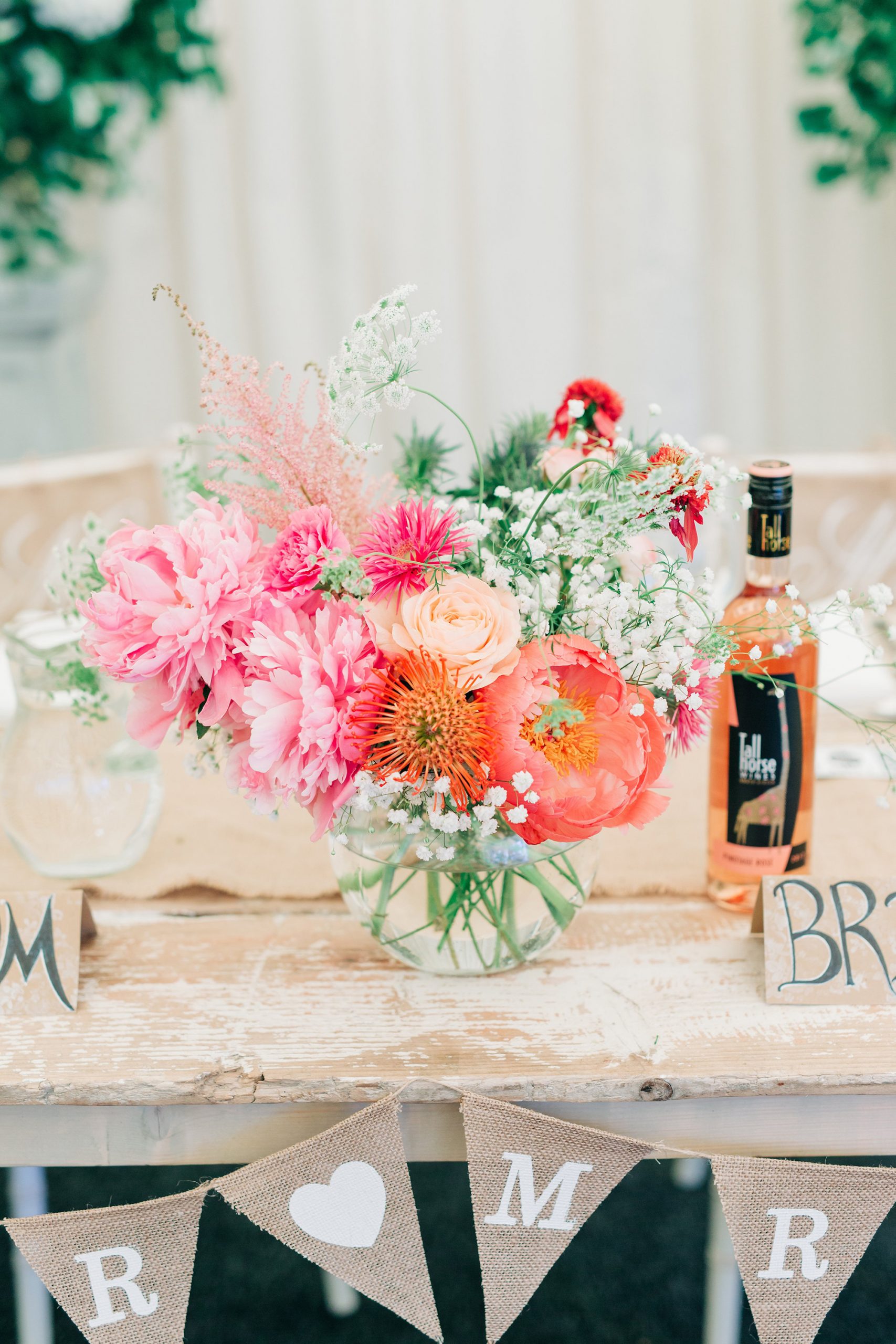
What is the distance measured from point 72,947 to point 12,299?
2545 millimetres

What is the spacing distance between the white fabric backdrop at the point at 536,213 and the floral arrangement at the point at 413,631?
235 cm

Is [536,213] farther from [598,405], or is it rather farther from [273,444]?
[273,444]

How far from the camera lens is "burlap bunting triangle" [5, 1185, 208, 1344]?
0.61 metres

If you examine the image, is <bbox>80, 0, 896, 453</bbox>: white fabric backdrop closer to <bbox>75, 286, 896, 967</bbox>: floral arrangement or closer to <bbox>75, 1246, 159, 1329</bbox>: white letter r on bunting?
<bbox>75, 286, 896, 967</bbox>: floral arrangement

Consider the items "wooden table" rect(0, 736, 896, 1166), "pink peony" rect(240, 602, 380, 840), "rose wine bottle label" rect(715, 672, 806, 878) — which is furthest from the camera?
"rose wine bottle label" rect(715, 672, 806, 878)

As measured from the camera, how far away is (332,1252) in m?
0.62

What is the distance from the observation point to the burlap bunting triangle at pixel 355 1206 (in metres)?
0.61

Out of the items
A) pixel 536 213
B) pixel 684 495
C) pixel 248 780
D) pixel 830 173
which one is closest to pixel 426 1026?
pixel 248 780

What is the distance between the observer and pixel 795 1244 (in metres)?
0.62

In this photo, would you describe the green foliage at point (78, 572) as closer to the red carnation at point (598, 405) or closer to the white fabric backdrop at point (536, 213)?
the red carnation at point (598, 405)

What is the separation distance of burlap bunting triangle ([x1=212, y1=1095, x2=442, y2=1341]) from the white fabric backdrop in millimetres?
2466

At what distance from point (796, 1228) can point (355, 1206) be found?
0.82 ft

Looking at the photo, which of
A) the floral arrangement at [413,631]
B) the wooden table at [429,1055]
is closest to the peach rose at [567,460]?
the floral arrangement at [413,631]

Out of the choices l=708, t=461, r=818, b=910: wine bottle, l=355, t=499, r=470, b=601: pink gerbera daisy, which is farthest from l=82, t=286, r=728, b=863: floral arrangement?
l=708, t=461, r=818, b=910: wine bottle
